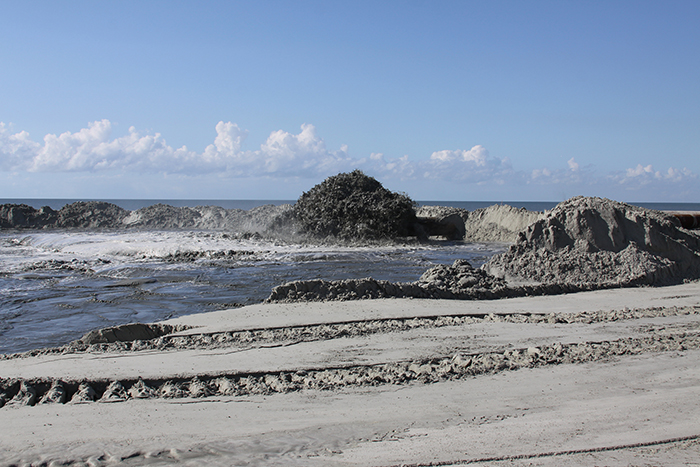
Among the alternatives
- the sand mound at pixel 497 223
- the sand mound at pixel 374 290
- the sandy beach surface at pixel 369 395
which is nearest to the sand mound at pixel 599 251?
the sand mound at pixel 374 290

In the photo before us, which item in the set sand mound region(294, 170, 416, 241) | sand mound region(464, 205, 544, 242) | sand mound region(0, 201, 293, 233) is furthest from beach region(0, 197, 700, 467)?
sand mound region(0, 201, 293, 233)

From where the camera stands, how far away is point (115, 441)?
3.57 metres

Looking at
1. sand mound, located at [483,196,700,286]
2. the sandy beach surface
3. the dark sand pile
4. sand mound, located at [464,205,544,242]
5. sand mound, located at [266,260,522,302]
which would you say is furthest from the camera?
sand mound, located at [464,205,544,242]

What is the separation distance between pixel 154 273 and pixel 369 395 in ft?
35.2

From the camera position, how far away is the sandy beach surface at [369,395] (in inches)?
136

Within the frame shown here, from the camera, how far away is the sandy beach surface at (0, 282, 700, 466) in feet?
11.3

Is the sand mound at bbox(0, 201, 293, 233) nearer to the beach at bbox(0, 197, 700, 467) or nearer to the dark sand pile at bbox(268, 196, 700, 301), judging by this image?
the dark sand pile at bbox(268, 196, 700, 301)

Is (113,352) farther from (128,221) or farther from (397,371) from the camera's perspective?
(128,221)

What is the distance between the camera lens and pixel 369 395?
441 cm

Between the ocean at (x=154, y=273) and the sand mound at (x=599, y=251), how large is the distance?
9.76ft

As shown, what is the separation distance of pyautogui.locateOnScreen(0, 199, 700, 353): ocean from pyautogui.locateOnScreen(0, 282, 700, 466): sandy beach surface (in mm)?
2445

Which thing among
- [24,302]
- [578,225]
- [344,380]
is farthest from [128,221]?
[344,380]

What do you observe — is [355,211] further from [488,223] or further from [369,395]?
[369,395]

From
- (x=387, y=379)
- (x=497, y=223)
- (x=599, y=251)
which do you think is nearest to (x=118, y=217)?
(x=497, y=223)
